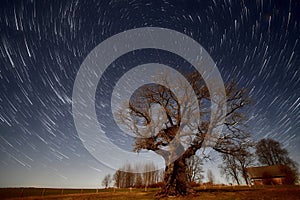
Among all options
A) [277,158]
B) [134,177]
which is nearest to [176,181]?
[277,158]

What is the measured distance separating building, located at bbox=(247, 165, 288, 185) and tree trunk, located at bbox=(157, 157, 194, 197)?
40.9 metres

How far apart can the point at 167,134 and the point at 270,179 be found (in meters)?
46.4

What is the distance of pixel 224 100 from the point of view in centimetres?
1532

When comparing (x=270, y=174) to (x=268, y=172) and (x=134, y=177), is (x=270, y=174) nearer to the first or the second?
(x=268, y=172)

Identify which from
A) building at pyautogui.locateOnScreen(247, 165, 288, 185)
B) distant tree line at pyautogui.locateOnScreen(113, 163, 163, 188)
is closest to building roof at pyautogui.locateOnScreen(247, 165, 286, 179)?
building at pyautogui.locateOnScreen(247, 165, 288, 185)

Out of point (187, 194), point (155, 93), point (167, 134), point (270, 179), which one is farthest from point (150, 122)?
point (270, 179)

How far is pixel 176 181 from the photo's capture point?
47.1 ft

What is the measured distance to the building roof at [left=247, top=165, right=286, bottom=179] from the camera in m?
41.1

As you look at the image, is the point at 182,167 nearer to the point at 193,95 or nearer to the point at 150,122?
the point at 150,122

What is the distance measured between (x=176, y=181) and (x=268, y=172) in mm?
43905

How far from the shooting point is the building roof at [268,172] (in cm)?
4111

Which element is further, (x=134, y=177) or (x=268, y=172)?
(x=134, y=177)

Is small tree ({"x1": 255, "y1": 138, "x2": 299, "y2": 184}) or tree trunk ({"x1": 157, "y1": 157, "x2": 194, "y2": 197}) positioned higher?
small tree ({"x1": 255, "y1": 138, "x2": 299, "y2": 184})

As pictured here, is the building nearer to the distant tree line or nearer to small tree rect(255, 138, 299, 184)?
small tree rect(255, 138, 299, 184)
